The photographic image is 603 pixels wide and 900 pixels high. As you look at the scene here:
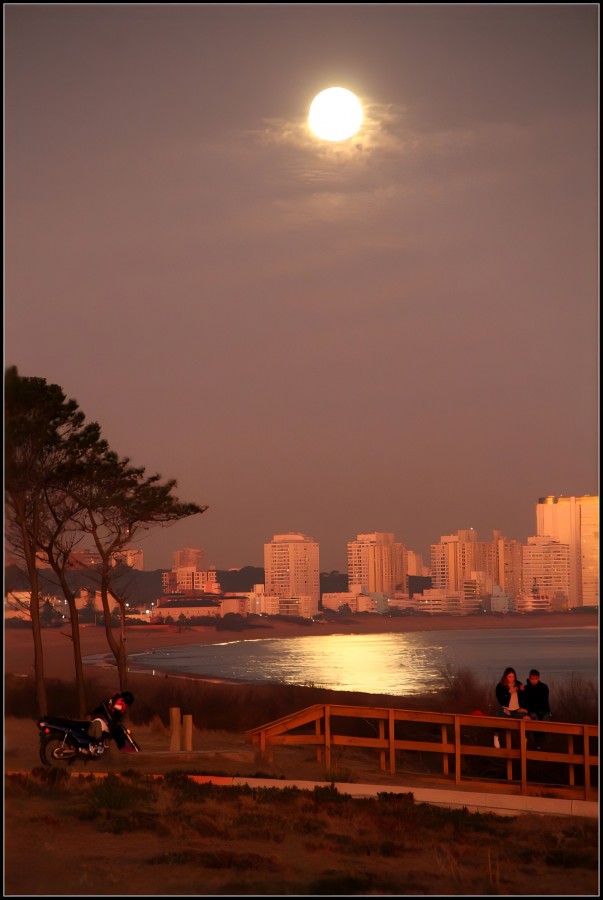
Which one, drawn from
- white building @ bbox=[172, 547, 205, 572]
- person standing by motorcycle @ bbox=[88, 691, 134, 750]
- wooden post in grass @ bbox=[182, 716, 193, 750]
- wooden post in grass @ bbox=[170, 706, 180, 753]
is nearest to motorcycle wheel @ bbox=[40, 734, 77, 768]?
person standing by motorcycle @ bbox=[88, 691, 134, 750]

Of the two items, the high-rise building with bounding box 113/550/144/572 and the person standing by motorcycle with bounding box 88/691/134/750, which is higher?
the high-rise building with bounding box 113/550/144/572

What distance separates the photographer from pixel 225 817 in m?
11.5

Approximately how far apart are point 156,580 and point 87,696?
25603 millimetres

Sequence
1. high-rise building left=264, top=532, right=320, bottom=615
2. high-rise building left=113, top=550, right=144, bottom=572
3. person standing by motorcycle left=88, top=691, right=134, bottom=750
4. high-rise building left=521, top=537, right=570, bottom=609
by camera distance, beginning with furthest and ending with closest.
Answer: high-rise building left=521, top=537, right=570, bottom=609, high-rise building left=264, top=532, right=320, bottom=615, high-rise building left=113, top=550, right=144, bottom=572, person standing by motorcycle left=88, top=691, right=134, bottom=750

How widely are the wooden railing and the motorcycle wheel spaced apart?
2.54 meters

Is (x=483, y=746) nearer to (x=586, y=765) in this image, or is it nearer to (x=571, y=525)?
(x=586, y=765)

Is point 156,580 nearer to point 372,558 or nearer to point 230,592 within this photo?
point 230,592

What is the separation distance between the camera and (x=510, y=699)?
14.7 metres

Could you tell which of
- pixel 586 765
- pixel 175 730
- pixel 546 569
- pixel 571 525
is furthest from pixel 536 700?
pixel 546 569

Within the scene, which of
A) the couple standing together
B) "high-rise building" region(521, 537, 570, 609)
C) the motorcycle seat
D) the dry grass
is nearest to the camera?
the dry grass

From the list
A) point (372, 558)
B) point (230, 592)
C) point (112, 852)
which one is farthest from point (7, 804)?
point (372, 558)

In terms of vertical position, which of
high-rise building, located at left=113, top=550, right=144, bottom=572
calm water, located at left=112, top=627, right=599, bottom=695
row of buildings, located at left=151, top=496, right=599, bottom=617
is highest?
A: high-rise building, located at left=113, top=550, right=144, bottom=572

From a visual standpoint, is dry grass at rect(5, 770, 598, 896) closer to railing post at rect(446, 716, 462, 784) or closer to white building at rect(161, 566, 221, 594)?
railing post at rect(446, 716, 462, 784)

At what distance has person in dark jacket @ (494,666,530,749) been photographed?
1464cm
